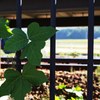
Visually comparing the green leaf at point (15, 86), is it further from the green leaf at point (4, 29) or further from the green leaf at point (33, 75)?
the green leaf at point (4, 29)

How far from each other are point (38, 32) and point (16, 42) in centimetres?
9

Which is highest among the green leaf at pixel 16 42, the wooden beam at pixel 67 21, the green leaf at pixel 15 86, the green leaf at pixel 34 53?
the wooden beam at pixel 67 21

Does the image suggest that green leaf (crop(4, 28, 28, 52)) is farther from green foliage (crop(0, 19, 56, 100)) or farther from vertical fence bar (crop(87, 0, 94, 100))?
vertical fence bar (crop(87, 0, 94, 100))

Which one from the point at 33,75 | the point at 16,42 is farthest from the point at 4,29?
the point at 33,75

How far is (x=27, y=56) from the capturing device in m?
1.04

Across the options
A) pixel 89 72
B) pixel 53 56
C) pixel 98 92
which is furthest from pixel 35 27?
pixel 98 92

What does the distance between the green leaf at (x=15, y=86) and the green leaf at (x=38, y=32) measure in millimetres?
154

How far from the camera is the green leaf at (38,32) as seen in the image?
103cm

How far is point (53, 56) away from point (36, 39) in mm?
148

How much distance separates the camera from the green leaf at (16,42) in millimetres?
1046

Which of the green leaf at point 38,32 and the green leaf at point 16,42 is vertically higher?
the green leaf at point 38,32

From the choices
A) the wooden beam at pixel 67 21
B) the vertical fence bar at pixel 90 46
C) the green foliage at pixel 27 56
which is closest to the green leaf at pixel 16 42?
the green foliage at pixel 27 56

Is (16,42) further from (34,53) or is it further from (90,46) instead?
(90,46)

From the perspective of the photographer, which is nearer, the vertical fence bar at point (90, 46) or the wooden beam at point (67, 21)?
the vertical fence bar at point (90, 46)
